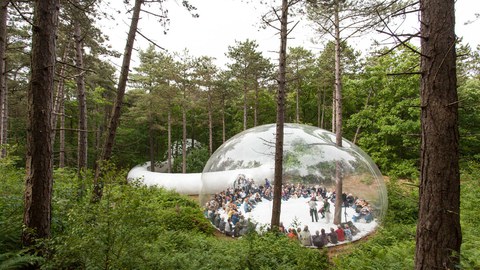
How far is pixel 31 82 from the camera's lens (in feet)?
11.4

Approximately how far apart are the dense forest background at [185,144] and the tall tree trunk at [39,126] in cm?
26

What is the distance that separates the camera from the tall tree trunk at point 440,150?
272 centimetres

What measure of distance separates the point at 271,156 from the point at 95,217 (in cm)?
653

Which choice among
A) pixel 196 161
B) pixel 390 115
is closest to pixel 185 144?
pixel 196 161

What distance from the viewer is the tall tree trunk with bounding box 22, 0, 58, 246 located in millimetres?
3463

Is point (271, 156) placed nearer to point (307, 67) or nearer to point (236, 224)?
point (236, 224)

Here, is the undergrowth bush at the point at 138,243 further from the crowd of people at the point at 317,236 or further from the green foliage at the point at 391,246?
the crowd of people at the point at 317,236

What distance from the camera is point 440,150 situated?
2738 millimetres

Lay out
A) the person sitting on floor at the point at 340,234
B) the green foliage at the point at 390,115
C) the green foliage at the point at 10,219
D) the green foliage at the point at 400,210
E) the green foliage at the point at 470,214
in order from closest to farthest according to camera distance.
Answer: the green foliage at the point at 10,219 < the green foliage at the point at 470,214 < the person sitting on floor at the point at 340,234 < the green foliage at the point at 400,210 < the green foliage at the point at 390,115

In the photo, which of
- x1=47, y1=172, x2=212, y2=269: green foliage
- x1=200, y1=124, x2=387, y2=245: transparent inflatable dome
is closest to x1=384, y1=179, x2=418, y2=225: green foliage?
x1=200, y1=124, x2=387, y2=245: transparent inflatable dome

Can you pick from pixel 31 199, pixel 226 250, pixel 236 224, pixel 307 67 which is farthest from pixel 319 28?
pixel 307 67

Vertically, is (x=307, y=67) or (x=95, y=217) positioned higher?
(x=307, y=67)

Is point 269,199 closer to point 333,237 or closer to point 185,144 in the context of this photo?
point 333,237

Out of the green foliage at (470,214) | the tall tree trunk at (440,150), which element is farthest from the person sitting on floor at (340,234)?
the tall tree trunk at (440,150)
